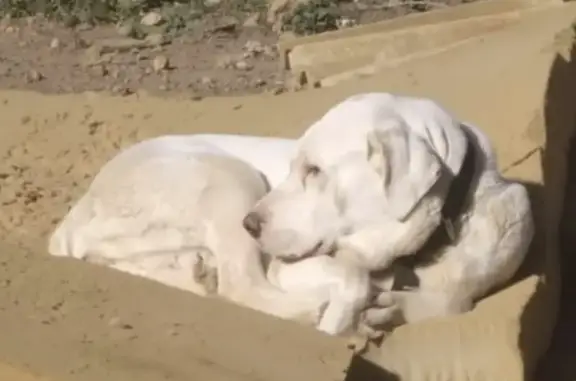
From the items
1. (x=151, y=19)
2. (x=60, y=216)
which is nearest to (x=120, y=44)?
(x=151, y=19)

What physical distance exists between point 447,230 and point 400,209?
203 millimetres

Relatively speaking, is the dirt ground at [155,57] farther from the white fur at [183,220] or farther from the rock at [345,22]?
the white fur at [183,220]

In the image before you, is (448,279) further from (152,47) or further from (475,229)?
(152,47)

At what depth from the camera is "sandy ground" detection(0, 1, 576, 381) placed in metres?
2.78

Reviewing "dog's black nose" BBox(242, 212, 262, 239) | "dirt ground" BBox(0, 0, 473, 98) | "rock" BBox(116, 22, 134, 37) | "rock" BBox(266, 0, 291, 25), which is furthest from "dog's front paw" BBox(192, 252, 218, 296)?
"rock" BBox(266, 0, 291, 25)

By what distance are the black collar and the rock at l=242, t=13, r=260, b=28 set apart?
568 cm

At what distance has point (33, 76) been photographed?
7.84 metres

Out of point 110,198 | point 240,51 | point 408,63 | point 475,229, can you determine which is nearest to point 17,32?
point 240,51

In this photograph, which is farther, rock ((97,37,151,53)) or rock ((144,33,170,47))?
rock ((144,33,170,47))

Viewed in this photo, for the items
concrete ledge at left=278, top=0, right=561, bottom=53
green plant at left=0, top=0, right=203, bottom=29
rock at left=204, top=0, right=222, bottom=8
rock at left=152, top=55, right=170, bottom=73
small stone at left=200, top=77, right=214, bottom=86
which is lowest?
small stone at left=200, top=77, right=214, bottom=86

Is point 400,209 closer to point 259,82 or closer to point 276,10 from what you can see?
point 259,82

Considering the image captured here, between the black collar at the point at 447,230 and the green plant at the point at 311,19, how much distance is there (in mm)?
5163

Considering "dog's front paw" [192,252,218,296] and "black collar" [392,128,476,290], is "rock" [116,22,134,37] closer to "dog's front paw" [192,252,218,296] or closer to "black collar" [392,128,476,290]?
"dog's front paw" [192,252,218,296]

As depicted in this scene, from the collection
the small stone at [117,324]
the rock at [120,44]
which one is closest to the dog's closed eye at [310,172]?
the small stone at [117,324]
